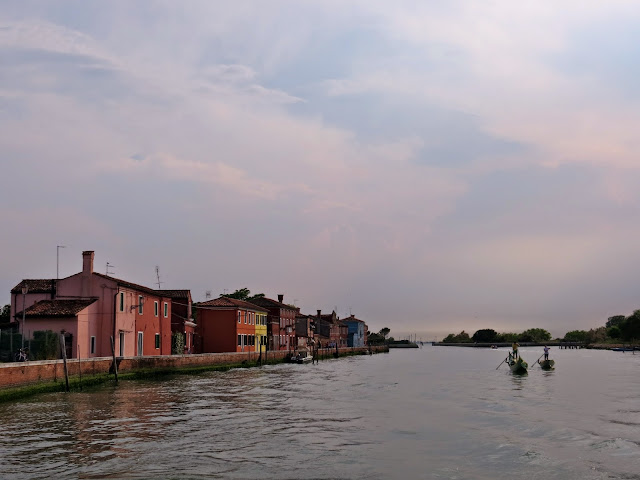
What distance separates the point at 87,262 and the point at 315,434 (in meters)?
33.3

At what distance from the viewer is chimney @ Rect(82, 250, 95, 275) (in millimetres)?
53094

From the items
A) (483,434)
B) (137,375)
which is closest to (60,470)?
(483,434)

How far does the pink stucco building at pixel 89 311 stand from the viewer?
4853cm

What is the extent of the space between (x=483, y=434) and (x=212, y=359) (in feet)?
131

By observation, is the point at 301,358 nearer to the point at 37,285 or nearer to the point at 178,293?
the point at 178,293

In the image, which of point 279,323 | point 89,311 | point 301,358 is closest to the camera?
point 89,311

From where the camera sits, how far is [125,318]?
5456 cm

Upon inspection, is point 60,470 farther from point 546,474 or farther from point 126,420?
point 546,474

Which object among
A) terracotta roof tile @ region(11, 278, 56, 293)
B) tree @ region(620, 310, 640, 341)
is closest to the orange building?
terracotta roof tile @ region(11, 278, 56, 293)

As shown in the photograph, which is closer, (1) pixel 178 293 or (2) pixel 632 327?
(1) pixel 178 293

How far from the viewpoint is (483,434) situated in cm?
2666

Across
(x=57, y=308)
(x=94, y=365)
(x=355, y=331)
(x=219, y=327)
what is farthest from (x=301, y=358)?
(x=355, y=331)

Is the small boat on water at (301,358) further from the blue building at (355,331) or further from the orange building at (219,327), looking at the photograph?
the blue building at (355,331)

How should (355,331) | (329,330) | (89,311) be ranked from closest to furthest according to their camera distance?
(89,311)
(329,330)
(355,331)
